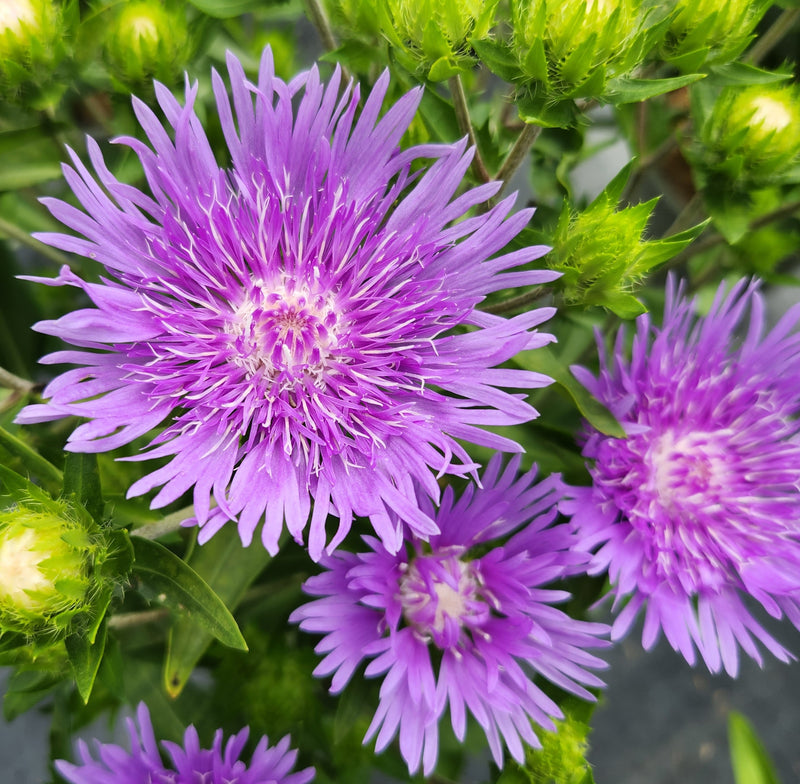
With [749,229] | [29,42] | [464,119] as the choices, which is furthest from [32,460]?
[749,229]

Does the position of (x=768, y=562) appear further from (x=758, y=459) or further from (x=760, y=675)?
(x=760, y=675)

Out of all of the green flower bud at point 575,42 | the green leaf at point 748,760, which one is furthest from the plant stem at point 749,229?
the green leaf at point 748,760

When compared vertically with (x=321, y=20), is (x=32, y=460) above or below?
below

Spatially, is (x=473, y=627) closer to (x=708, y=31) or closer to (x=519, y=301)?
(x=519, y=301)

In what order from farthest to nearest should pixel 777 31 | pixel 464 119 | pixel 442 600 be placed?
1. pixel 777 31
2. pixel 442 600
3. pixel 464 119

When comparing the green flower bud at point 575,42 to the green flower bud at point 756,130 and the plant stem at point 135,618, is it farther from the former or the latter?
the plant stem at point 135,618

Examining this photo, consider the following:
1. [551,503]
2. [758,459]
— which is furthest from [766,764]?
[551,503]
